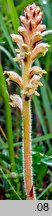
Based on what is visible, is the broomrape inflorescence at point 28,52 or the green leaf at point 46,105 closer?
the broomrape inflorescence at point 28,52

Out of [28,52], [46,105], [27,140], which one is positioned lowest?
[46,105]

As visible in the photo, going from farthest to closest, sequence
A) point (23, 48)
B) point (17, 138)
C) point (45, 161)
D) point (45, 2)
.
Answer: point (45, 2), point (17, 138), point (45, 161), point (23, 48)

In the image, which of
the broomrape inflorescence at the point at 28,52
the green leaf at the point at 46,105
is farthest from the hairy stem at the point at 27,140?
the green leaf at the point at 46,105

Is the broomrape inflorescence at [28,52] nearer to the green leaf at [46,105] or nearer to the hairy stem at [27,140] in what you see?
the hairy stem at [27,140]

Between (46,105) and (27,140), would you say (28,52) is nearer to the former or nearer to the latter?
(27,140)

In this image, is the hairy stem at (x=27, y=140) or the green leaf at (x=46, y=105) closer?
the hairy stem at (x=27, y=140)

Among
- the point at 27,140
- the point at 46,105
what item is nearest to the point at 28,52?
the point at 27,140

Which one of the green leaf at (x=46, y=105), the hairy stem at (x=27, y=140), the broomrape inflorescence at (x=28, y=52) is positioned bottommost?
the green leaf at (x=46, y=105)

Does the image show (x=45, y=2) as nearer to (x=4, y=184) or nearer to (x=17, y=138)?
(x=17, y=138)

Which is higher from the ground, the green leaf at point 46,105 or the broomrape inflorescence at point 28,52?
the broomrape inflorescence at point 28,52
